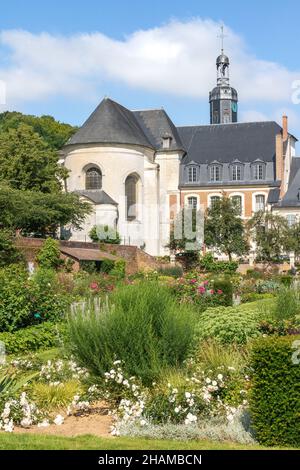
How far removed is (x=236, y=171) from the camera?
61.5m

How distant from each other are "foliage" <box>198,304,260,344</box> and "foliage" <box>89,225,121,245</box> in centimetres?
3711

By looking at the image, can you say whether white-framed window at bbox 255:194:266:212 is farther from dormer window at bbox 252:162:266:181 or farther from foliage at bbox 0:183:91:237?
foliage at bbox 0:183:91:237

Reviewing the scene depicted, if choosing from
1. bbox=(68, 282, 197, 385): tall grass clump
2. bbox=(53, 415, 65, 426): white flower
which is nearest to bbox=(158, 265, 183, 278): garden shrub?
bbox=(68, 282, 197, 385): tall grass clump

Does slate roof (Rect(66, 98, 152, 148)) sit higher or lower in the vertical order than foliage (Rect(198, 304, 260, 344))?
higher

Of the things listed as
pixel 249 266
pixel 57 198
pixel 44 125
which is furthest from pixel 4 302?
pixel 44 125

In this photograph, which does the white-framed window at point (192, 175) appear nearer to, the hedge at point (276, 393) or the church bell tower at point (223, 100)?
the church bell tower at point (223, 100)

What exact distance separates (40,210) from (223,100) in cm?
4073

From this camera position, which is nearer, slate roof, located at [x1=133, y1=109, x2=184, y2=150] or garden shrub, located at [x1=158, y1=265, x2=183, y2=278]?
garden shrub, located at [x1=158, y1=265, x2=183, y2=278]

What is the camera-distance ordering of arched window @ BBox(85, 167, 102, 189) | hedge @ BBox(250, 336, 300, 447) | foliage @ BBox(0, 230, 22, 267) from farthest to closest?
1. arched window @ BBox(85, 167, 102, 189)
2. foliage @ BBox(0, 230, 22, 267)
3. hedge @ BBox(250, 336, 300, 447)

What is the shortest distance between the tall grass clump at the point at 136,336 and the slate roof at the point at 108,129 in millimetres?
45268

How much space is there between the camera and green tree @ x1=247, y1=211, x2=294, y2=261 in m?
44.8

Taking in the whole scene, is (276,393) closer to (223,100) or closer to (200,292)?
(200,292)

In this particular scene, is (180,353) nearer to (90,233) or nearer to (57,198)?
(57,198)
